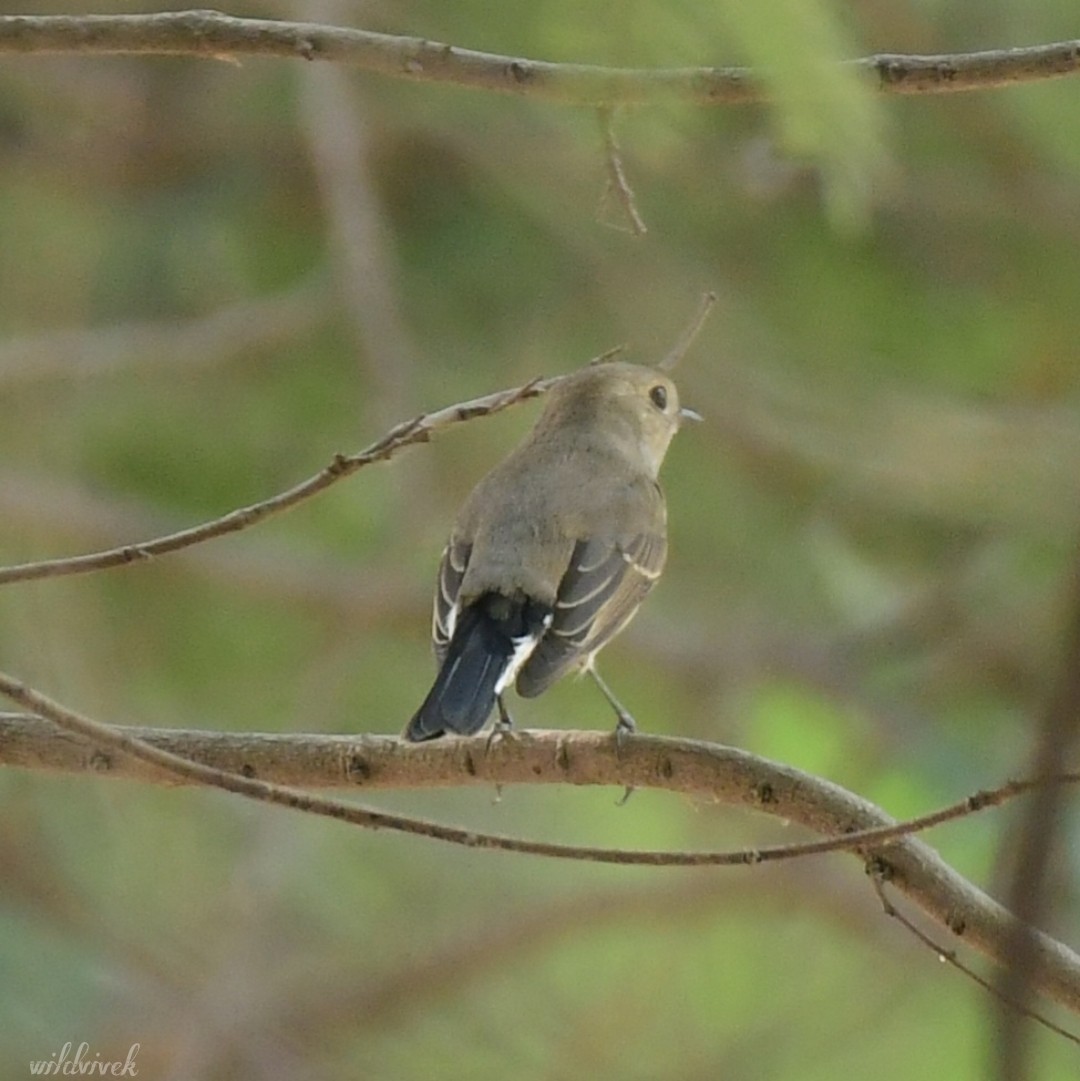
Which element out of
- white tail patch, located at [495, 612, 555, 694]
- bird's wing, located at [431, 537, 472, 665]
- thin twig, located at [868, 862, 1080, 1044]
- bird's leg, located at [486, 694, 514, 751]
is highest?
bird's wing, located at [431, 537, 472, 665]

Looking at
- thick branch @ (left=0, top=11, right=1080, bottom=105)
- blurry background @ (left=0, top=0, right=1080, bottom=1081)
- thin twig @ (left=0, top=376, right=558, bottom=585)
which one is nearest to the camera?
thin twig @ (left=0, top=376, right=558, bottom=585)

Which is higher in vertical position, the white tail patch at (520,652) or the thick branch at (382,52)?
the white tail patch at (520,652)

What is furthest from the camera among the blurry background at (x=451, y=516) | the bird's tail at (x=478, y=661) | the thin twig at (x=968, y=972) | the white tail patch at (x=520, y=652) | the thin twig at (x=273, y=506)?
the blurry background at (x=451, y=516)

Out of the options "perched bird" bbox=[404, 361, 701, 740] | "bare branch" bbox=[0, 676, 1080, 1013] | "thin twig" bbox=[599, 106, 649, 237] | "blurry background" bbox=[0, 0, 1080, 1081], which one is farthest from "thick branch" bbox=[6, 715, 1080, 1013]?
"blurry background" bbox=[0, 0, 1080, 1081]

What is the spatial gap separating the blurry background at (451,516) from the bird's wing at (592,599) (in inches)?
56.7

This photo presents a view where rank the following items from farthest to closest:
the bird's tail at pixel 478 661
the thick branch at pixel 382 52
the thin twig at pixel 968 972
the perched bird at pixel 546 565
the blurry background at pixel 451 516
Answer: the blurry background at pixel 451 516 → the perched bird at pixel 546 565 → the bird's tail at pixel 478 661 → the thick branch at pixel 382 52 → the thin twig at pixel 968 972

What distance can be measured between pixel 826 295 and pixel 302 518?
1.87 meters

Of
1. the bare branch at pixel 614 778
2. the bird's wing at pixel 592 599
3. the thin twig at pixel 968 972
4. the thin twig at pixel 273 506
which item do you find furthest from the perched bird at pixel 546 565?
the thin twig at pixel 273 506

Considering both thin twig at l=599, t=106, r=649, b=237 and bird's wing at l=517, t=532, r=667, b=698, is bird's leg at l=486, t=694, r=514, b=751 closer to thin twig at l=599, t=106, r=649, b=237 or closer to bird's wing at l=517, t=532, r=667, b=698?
bird's wing at l=517, t=532, r=667, b=698

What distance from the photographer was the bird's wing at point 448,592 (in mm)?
3658

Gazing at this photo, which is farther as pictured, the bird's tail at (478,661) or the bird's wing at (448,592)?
the bird's wing at (448,592)

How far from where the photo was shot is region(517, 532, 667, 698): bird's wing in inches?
142

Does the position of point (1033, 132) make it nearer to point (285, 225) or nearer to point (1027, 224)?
point (1027, 224)

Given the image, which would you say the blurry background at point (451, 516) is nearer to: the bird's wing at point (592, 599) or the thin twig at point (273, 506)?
the bird's wing at point (592, 599)
